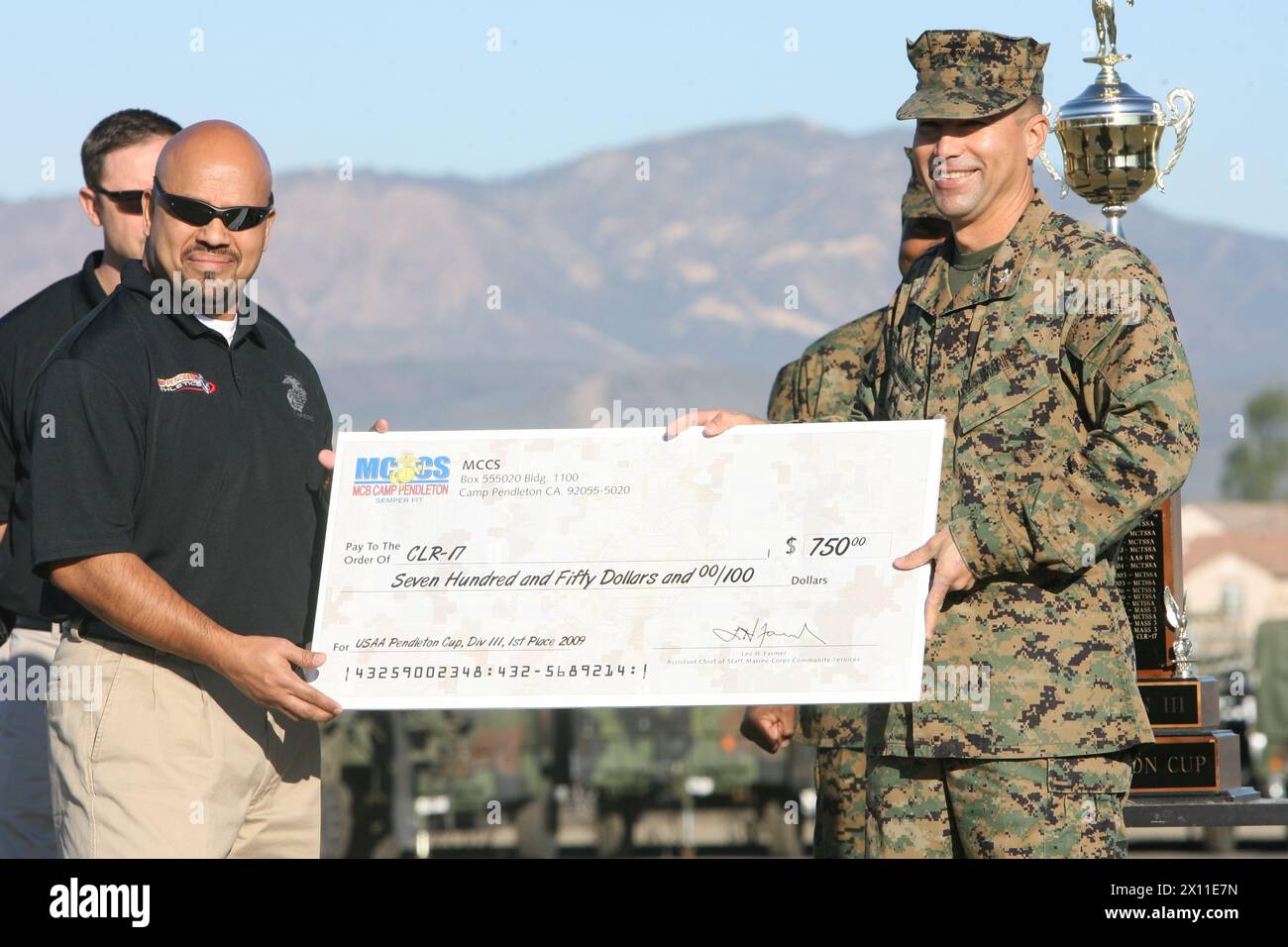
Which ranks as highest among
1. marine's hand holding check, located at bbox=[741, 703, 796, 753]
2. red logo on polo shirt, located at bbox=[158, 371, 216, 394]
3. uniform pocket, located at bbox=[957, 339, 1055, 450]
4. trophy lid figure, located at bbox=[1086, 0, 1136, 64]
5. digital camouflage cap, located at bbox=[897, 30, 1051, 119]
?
trophy lid figure, located at bbox=[1086, 0, 1136, 64]

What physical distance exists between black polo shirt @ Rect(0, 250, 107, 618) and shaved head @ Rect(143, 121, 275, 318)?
2.63 ft

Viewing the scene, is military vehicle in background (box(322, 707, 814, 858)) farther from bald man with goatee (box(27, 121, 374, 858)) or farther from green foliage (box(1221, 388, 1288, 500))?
green foliage (box(1221, 388, 1288, 500))

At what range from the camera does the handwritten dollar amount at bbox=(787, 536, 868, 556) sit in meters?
4.20

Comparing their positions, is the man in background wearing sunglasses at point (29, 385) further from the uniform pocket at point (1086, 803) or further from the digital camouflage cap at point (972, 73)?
the uniform pocket at point (1086, 803)

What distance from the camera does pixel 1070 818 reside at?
4.05 meters

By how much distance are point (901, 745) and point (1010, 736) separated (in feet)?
0.88

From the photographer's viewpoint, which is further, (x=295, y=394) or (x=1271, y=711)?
(x=1271, y=711)

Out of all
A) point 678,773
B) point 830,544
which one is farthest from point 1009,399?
point 678,773

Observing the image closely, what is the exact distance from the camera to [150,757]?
4230 millimetres

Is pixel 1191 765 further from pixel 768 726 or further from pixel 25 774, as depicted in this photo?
pixel 25 774

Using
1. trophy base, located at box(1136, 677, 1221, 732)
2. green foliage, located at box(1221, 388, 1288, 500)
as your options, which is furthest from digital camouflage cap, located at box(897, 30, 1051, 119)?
green foliage, located at box(1221, 388, 1288, 500)

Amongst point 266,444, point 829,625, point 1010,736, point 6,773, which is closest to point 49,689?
point 266,444

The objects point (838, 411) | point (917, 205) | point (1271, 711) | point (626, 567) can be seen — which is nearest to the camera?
point (626, 567)

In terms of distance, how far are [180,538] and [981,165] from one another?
2.13 meters
